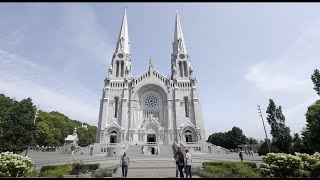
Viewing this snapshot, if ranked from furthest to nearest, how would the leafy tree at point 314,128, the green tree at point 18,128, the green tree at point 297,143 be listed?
the green tree at point 297,143, the green tree at point 18,128, the leafy tree at point 314,128

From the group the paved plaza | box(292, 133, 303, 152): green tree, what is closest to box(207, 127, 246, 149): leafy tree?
box(292, 133, 303, 152): green tree

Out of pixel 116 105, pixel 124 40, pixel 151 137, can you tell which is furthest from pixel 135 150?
pixel 124 40

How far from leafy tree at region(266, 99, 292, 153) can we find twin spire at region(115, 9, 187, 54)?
2671 cm

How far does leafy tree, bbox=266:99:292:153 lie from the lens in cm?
3352

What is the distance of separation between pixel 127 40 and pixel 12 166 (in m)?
50.2

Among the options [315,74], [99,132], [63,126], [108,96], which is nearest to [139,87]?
[108,96]

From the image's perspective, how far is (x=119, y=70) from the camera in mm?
51656

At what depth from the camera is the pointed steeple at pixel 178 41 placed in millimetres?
56309

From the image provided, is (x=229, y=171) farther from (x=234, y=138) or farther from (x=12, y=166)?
(x=234, y=138)

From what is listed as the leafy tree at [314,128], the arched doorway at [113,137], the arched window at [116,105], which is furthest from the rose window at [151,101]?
the leafy tree at [314,128]

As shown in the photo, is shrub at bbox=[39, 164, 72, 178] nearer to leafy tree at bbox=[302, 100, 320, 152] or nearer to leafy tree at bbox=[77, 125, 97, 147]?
leafy tree at bbox=[302, 100, 320, 152]

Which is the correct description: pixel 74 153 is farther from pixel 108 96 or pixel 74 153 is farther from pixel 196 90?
pixel 196 90

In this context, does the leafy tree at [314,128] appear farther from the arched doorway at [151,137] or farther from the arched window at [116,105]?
the arched window at [116,105]

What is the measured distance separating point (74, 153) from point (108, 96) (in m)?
14.3
